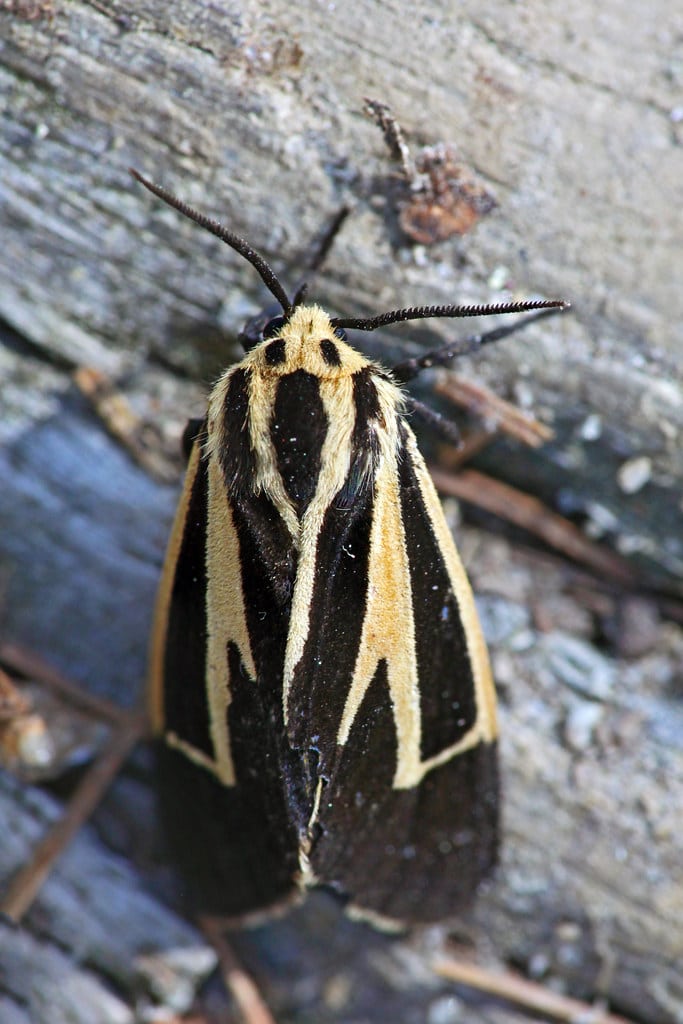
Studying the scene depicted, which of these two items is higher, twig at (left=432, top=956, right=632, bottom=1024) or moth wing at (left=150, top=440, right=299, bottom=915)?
moth wing at (left=150, top=440, right=299, bottom=915)

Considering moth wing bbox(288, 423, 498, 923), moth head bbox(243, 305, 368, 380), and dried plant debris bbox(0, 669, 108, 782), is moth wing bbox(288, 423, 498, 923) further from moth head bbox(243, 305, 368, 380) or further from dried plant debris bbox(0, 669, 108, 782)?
dried plant debris bbox(0, 669, 108, 782)

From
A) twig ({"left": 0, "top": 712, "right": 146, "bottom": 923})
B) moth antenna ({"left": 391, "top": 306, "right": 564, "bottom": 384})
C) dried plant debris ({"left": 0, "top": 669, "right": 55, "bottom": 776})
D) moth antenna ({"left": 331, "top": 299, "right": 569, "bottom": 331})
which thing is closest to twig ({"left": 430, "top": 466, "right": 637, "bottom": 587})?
moth antenna ({"left": 391, "top": 306, "right": 564, "bottom": 384})

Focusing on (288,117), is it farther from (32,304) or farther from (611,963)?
(611,963)

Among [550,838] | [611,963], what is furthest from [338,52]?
[611,963]

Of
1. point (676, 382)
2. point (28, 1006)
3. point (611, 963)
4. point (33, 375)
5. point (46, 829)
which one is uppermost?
point (676, 382)

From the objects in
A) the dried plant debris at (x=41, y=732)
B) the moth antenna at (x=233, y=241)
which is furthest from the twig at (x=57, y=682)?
the moth antenna at (x=233, y=241)

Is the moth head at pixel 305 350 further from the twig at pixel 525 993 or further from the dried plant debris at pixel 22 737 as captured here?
the twig at pixel 525 993

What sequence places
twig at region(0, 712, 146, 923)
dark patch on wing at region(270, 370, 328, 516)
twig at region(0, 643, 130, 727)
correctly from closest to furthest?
dark patch on wing at region(270, 370, 328, 516) < twig at region(0, 712, 146, 923) < twig at region(0, 643, 130, 727)

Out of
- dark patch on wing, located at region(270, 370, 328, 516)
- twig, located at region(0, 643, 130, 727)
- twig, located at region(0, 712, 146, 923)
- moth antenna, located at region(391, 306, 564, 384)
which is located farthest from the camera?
twig, located at region(0, 643, 130, 727)
